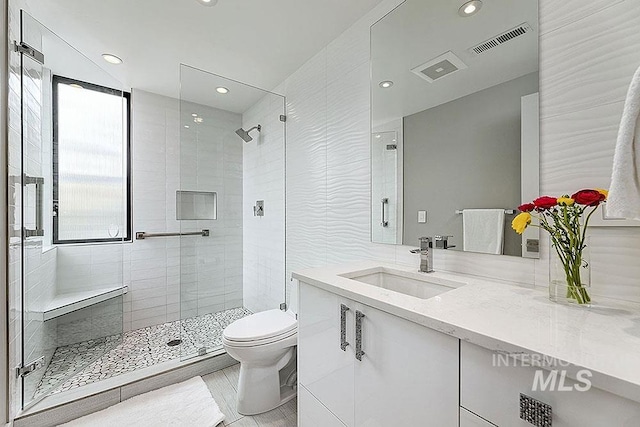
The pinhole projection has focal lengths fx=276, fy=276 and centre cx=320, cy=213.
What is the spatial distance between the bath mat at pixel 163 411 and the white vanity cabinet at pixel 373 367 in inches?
28.3

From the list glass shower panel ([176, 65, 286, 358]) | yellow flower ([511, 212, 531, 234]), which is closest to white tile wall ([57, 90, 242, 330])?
glass shower panel ([176, 65, 286, 358])

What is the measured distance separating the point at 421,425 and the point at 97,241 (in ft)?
8.79

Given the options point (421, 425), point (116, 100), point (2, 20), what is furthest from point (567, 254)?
point (116, 100)

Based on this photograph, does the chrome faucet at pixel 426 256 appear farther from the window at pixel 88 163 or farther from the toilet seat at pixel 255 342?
the window at pixel 88 163

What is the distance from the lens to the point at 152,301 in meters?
2.87

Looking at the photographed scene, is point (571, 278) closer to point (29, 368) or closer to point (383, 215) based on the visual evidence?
point (383, 215)

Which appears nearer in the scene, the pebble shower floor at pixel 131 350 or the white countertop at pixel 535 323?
the white countertop at pixel 535 323

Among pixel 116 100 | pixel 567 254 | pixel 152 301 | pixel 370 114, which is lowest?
pixel 152 301

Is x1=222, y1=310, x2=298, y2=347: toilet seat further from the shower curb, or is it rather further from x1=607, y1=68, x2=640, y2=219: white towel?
x1=607, y1=68, x2=640, y2=219: white towel

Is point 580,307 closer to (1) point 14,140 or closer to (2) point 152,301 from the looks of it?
(1) point 14,140

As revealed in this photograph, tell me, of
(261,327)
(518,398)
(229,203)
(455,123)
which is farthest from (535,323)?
Answer: (229,203)

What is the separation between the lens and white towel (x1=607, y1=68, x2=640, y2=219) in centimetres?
70

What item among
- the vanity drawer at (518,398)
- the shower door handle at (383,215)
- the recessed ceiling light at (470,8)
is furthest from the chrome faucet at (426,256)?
the recessed ceiling light at (470,8)

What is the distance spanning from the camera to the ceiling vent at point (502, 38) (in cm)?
112
